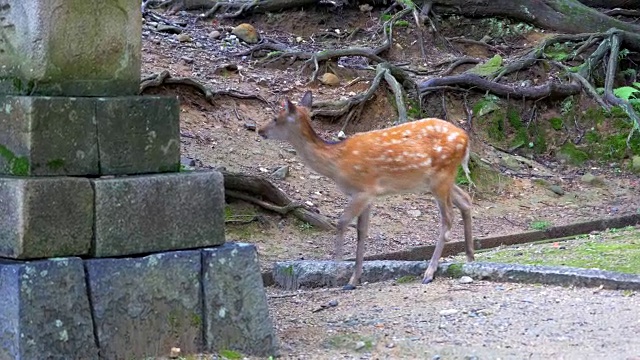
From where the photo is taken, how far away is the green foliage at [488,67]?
49.8 feet

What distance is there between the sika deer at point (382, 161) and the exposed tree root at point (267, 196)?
245 centimetres

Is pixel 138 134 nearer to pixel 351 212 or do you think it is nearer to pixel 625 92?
pixel 351 212

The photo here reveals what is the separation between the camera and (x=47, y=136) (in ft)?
17.7

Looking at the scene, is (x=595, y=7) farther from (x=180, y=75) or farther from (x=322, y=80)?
(x=180, y=75)

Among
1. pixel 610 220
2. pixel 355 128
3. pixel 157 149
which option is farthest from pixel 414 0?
pixel 157 149

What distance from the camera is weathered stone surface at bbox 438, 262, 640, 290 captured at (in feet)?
23.7

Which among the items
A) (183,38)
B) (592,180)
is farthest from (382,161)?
(183,38)

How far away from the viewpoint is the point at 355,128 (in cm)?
1340

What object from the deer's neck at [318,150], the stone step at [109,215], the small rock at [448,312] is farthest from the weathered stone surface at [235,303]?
the deer's neck at [318,150]

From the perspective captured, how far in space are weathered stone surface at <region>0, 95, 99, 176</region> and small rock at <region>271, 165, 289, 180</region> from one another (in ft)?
20.6

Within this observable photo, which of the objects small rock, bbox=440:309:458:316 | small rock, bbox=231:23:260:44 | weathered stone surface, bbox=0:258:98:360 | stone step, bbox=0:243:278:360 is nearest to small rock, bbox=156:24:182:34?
small rock, bbox=231:23:260:44

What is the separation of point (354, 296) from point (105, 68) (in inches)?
107

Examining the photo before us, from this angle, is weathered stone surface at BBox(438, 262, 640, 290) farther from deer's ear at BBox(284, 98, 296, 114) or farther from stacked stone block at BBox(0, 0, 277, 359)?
stacked stone block at BBox(0, 0, 277, 359)

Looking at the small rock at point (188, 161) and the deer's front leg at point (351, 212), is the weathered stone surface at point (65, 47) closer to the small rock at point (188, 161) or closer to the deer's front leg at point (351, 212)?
the deer's front leg at point (351, 212)
